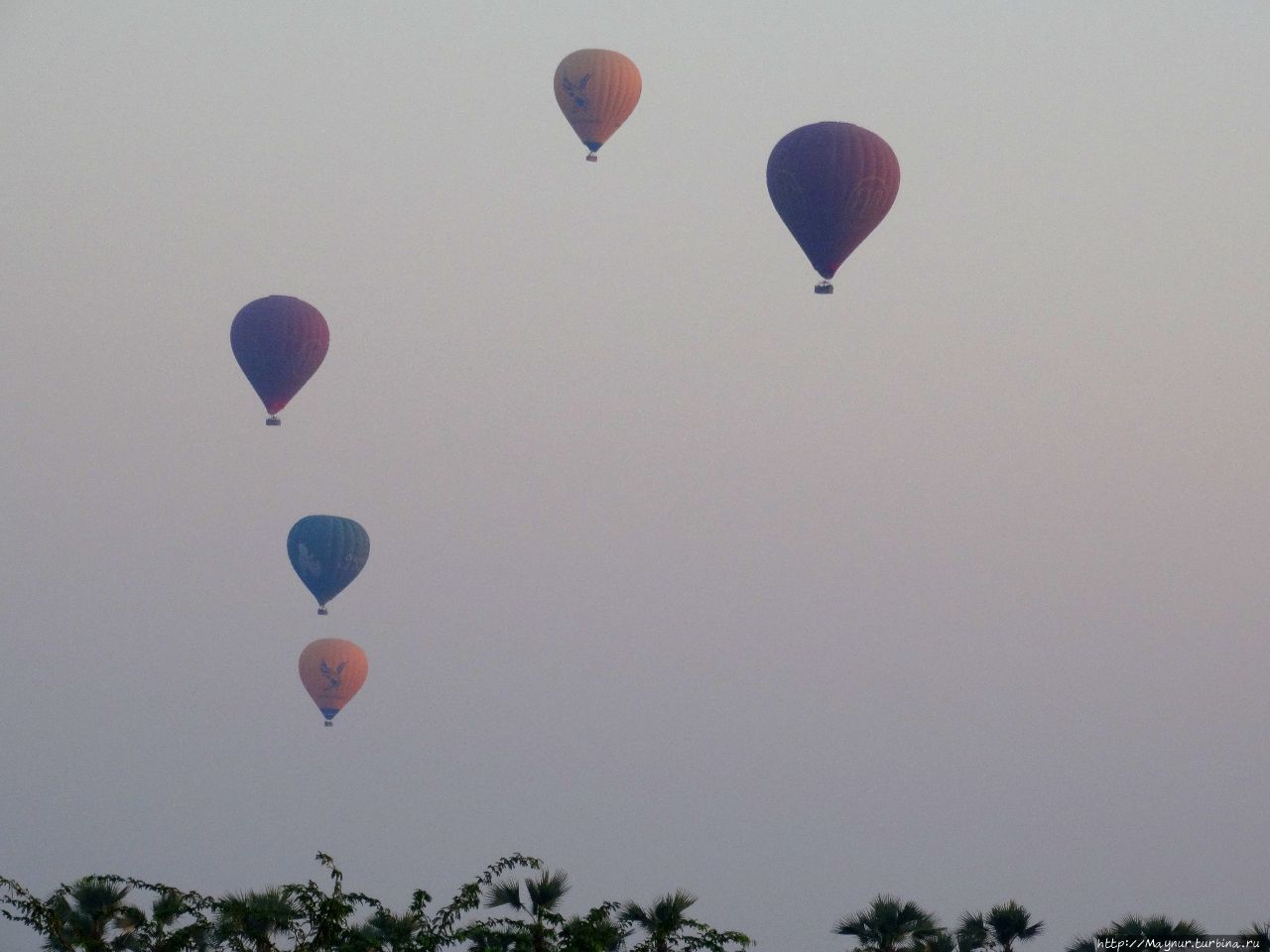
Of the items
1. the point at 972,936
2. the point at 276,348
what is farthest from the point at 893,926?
the point at 276,348

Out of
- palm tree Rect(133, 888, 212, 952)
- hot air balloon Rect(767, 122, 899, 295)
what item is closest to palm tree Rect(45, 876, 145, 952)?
palm tree Rect(133, 888, 212, 952)

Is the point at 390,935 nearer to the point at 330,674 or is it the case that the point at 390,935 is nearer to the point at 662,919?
the point at 662,919

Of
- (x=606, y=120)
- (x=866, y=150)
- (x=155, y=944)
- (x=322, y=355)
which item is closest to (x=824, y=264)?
(x=866, y=150)

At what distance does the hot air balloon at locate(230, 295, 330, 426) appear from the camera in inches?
2585

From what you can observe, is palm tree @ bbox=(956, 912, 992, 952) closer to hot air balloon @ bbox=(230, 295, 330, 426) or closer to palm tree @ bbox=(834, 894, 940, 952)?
palm tree @ bbox=(834, 894, 940, 952)

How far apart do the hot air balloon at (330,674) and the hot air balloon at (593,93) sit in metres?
20.3

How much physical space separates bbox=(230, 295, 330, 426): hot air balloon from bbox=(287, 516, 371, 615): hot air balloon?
18.9 ft

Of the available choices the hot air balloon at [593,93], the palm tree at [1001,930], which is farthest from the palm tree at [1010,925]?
the hot air balloon at [593,93]

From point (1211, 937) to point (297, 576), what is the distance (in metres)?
36.1

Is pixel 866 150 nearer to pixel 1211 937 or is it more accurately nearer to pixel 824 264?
pixel 824 264

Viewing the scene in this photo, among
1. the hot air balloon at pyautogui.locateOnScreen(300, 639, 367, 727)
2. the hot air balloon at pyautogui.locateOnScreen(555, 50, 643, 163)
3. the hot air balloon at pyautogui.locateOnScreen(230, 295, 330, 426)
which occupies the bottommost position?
the hot air balloon at pyautogui.locateOnScreen(300, 639, 367, 727)

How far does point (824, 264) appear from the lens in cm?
5747

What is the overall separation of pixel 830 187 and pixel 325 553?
72.3 ft

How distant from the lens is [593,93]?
66.6 meters
